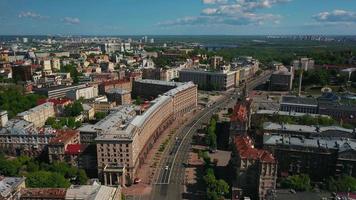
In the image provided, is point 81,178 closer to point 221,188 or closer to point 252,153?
point 221,188

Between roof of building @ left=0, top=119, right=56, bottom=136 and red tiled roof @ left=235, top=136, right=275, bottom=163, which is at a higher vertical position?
red tiled roof @ left=235, top=136, right=275, bottom=163

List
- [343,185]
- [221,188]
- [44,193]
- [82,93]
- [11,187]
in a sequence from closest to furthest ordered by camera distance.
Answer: [44,193] → [11,187] → [343,185] → [221,188] → [82,93]

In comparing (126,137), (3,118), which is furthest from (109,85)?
(126,137)

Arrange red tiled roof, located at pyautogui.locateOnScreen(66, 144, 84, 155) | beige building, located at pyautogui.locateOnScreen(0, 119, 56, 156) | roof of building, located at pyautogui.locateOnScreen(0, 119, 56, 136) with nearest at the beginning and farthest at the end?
red tiled roof, located at pyautogui.locateOnScreen(66, 144, 84, 155) → beige building, located at pyautogui.locateOnScreen(0, 119, 56, 156) → roof of building, located at pyautogui.locateOnScreen(0, 119, 56, 136)

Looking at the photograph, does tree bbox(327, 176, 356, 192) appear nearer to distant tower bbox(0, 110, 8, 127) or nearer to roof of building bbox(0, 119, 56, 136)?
roof of building bbox(0, 119, 56, 136)

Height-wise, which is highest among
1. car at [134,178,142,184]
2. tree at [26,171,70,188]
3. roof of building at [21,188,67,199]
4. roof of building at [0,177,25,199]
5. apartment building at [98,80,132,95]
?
apartment building at [98,80,132,95]

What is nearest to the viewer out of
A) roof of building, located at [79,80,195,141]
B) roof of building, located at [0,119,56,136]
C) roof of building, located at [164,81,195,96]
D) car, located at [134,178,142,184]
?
car, located at [134,178,142,184]

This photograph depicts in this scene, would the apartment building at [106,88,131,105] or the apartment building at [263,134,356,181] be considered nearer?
the apartment building at [263,134,356,181]

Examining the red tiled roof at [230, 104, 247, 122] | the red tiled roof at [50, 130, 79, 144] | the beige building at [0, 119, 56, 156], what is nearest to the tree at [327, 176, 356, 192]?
the red tiled roof at [230, 104, 247, 122]
